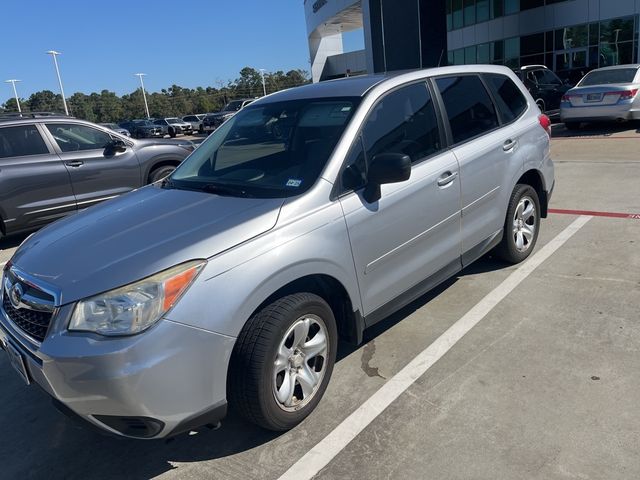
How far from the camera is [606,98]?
508 inches

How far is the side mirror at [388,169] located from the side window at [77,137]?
6.14m

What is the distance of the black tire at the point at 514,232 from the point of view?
15.0ft

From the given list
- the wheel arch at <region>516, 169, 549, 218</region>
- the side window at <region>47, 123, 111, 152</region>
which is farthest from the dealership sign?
the wheel arch at <region>516, 169, 549, 218</region>

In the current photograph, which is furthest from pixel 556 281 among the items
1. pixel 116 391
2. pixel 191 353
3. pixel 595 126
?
pixel 595 126

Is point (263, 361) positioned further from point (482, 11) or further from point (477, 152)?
Answer: point (482, 11)

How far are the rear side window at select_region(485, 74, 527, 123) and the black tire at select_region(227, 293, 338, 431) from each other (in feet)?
9.26

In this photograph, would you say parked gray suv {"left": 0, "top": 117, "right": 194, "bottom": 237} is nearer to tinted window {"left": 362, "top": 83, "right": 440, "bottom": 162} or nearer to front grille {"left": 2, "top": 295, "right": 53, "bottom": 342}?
front grille {"left": 2, "top": 295, "right": 53, "bottom": 342}

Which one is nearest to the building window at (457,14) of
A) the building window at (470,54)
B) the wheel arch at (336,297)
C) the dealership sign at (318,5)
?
the building window at (470,54)

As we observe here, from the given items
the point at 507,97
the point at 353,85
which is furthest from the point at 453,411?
the point at 507,97

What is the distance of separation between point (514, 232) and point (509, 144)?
807mm

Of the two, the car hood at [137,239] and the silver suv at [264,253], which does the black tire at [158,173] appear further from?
the car hood at [137,239]

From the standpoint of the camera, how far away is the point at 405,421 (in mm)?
2896

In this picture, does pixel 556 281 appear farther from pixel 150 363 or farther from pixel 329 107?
pixel 150 363

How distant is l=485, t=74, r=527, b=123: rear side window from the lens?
182 inches
